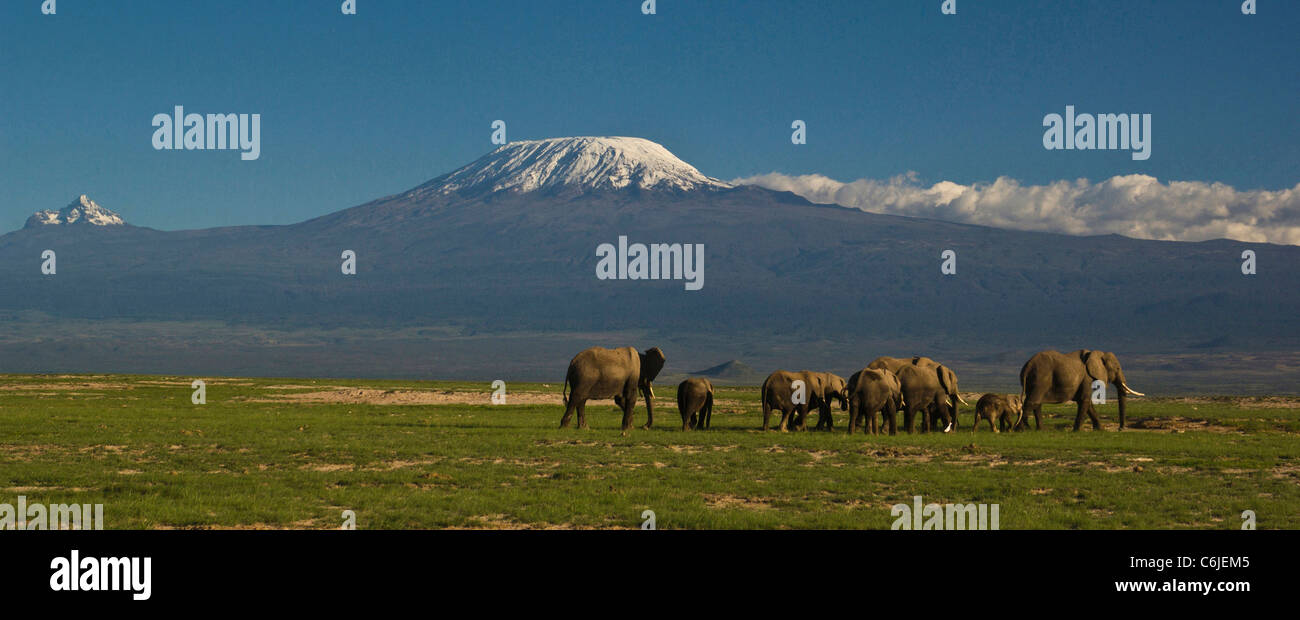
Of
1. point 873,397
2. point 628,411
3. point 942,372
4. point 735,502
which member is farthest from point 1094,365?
point 735,502

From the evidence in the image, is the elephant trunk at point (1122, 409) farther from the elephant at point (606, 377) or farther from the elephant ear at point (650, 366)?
the elephant at point (606, 377)

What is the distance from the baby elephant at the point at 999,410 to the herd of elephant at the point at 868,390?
39 millimetres

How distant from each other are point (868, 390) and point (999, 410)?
8.49m

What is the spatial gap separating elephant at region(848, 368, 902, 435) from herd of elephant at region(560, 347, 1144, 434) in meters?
0.03

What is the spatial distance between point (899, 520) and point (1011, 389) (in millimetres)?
175221

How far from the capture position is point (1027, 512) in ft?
66.9

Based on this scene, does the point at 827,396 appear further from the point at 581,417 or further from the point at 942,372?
the point at 581,417

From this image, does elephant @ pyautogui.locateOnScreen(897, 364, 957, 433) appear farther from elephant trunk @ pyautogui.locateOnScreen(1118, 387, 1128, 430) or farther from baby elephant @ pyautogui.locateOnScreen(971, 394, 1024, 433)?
elephant trunk @ pyautogui.locateOnScreen(1118, 387, 1128, 430)

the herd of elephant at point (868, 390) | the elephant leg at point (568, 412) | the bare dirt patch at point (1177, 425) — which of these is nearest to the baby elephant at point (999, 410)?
the herd of elephant at point (868, 390)

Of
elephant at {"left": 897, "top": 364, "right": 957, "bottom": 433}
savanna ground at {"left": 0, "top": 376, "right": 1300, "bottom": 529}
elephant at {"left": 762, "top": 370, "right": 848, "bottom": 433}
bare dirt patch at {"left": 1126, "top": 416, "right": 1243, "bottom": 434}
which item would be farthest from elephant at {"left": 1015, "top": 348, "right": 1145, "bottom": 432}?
elephant at {"left": 762, "top": 370, "right": 848, "bottom": 433}

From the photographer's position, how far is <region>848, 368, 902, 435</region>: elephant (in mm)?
38500

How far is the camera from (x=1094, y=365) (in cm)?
4356
